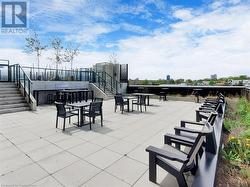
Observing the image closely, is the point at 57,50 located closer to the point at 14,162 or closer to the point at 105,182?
the point at 14,162

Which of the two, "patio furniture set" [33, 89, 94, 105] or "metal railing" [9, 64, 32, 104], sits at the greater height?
"metal railing" [9, 64, 32, 104]

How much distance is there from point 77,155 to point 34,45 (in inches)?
633

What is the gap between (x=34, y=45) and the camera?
52.0 ft

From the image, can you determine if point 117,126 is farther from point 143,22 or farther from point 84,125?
point 143,22

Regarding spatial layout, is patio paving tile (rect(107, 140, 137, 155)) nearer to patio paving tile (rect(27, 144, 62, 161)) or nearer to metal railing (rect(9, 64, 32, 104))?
patio paving tile (rect(27, 144, 62, 161))

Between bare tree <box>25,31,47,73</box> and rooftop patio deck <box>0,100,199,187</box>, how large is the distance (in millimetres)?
12654

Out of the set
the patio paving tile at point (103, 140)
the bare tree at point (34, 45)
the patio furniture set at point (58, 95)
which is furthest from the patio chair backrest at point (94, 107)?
the bare tree at point (34, 45)

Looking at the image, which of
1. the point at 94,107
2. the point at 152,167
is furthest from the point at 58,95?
the point at 152,167

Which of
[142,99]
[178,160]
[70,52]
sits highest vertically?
[70,52]

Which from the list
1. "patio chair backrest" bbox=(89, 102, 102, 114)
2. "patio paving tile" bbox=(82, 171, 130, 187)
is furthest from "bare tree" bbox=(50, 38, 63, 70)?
"patio paving tile" bbox=(82, 171, 130, 187)

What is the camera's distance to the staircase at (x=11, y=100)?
7589 millimetres

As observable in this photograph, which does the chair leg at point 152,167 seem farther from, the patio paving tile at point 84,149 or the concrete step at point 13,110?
the concrete step at point 13,110

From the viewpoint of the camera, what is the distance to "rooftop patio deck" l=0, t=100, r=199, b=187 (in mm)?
2428

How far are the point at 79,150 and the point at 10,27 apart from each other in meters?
9.22
